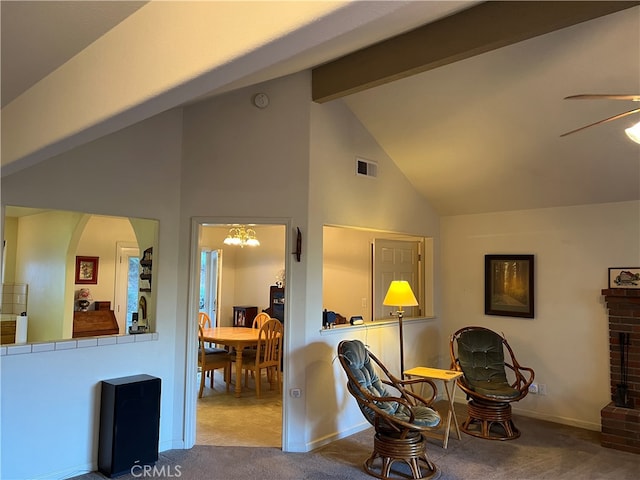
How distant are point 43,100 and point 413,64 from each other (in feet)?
8.34

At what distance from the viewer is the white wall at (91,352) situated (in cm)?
324

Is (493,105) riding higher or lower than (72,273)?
higher

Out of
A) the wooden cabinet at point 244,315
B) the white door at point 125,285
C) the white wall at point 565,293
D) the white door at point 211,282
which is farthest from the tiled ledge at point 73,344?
the white door at point 211,282

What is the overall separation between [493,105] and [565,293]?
2234 millimetres

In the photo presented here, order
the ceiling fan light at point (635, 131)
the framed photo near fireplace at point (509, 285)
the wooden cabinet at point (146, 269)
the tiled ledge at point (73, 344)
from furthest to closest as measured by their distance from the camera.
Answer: the framed photo near fireplace at point (509, 285), the wooden cabinet at point (146, 269), the tiled ledge at point (73, 344), the ceiling fan light at point (635, 131)

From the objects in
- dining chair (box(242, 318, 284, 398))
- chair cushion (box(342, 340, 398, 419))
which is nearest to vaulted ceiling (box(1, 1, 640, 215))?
chair cushion (box(342, 340, 398, 419))

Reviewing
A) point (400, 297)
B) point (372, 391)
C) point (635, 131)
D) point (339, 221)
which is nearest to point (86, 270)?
point (339, 221)

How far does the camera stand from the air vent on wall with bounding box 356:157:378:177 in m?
4.77

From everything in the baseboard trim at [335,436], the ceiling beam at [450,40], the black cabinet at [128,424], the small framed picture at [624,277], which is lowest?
the baseboard trim at [335,436]

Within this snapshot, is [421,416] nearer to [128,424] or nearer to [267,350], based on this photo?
[128,424]

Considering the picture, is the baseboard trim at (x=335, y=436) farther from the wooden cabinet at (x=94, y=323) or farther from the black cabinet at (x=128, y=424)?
the wooden cabinet at (x=94, y=323)

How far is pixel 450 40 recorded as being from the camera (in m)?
3.33

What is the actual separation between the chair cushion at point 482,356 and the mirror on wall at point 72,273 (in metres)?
3.26

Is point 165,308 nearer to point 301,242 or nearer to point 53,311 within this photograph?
point 301,242
